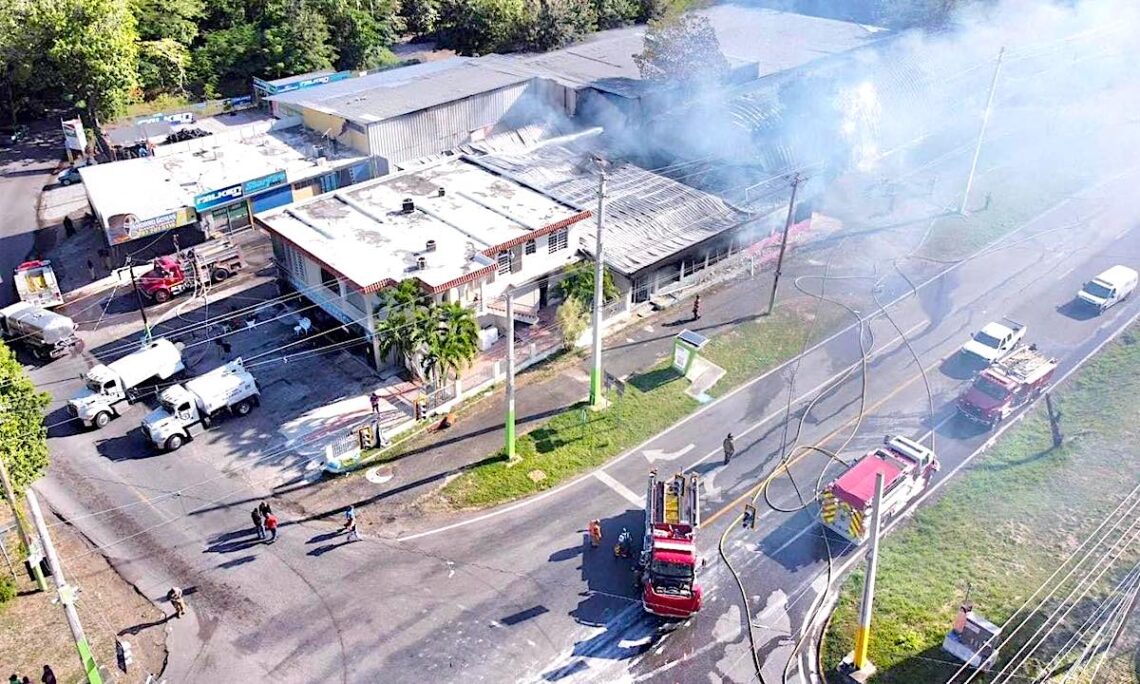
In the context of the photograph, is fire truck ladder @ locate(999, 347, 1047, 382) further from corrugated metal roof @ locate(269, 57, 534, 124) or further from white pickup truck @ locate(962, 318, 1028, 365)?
corrugated metal roof @ locate(269, 57, 534, 124)

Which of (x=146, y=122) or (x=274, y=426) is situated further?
(x=146, y=122)

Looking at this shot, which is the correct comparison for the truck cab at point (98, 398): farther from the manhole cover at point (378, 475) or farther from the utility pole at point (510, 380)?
the utility pole at point (510, 380)

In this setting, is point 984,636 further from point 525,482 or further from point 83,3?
point 83,3

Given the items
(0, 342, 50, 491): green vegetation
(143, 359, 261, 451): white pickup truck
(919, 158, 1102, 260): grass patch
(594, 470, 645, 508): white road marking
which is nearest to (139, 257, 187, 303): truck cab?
(143, 359, 261, 451): white pickup truck

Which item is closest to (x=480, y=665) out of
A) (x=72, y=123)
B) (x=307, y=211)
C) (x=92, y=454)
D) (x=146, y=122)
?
(x=92, y=454)

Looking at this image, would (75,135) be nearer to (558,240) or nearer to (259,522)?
(558,240)

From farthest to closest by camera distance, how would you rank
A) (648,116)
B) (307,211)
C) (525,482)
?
(648,116), (307,211), (525,482)

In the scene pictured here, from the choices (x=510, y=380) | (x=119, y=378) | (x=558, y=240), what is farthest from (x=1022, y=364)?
(x=119, y=378)
